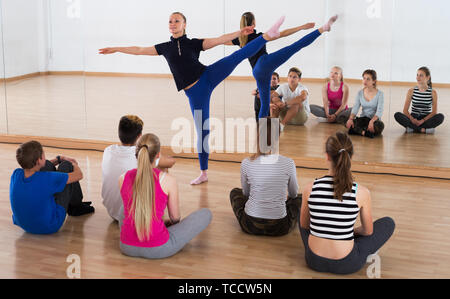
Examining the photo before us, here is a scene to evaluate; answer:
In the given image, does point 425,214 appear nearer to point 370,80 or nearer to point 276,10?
point 370,80

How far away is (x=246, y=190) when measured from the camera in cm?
379

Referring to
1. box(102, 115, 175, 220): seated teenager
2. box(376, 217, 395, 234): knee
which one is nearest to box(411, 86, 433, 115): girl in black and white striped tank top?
box(376, 217, 395, 234): knee

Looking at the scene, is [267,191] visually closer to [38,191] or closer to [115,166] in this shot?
[115,166]

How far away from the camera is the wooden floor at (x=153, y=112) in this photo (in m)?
5.54

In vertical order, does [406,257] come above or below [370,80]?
below

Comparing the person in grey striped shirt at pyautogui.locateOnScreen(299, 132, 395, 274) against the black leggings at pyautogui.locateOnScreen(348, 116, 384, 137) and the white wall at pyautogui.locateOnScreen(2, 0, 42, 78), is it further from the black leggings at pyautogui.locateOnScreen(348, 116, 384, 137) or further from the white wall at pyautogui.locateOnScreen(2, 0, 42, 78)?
the white wall at pyautogui.locateOnScreen(2, 0, 42, 78)

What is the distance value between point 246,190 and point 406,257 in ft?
3.40

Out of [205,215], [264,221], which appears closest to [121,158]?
[205,215]

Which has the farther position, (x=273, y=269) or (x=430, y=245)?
(x=430, y=245)

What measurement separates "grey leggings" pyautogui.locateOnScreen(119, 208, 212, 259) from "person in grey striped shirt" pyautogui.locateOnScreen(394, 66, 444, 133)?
2.72 m

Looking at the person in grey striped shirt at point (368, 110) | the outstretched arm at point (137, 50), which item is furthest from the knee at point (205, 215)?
the person in grey striped shirt at point (368, 110)

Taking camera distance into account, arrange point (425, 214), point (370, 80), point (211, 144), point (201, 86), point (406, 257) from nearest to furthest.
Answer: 1. point (406, 257)
2. point (425, 214)
3. point (201, 86)
4. point (370, 80)
5. point (211, 144)

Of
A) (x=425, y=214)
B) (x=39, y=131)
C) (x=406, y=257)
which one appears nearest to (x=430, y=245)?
(x=406, y=257)

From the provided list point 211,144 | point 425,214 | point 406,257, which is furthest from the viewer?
point 211,144
